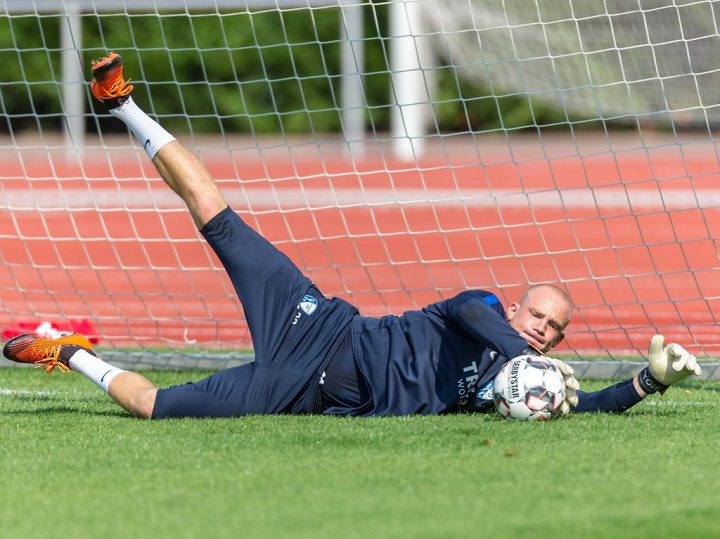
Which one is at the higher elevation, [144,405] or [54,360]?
[54,360]

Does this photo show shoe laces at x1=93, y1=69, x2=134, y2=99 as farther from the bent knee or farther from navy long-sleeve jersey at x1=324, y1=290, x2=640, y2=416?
navy long-sleeve jersey at x1=324, y1=290, x2=640, y2=416

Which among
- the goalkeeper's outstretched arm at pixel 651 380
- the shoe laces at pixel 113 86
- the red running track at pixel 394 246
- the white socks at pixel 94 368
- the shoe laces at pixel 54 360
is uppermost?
the shoe laces at pixel 113 86

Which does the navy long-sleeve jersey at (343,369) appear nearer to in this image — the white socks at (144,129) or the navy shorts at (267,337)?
the navy shorts at (267,337)

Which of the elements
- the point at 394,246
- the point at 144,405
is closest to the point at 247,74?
the point at 394,246

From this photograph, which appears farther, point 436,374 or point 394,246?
point 394,246

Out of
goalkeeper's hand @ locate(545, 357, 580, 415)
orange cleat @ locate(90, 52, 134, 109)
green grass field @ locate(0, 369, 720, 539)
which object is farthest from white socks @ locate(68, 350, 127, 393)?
goalkeeper's hand @ locate(545, 357, 580, 415)

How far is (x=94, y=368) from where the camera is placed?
18.1ft

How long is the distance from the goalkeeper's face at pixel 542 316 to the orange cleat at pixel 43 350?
6.80 ft

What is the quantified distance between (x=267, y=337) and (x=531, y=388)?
1239 millimetres

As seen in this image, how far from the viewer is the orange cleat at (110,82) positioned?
18.5ft

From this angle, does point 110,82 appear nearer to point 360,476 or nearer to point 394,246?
point 360,476

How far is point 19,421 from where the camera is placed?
17.4ft

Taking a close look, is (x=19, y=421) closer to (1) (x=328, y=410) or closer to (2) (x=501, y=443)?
(1) (x=328, y=410)

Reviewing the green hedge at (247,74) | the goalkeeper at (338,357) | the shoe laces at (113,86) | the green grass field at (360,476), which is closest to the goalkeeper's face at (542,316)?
the goalkeeper at (338,357)
